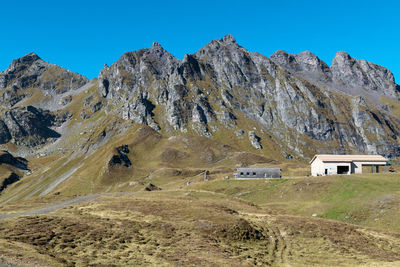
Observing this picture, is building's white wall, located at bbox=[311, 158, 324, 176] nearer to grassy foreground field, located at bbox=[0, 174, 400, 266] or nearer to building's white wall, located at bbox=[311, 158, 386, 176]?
building's white wall, located at bbox=[311, 158, 386, 176]

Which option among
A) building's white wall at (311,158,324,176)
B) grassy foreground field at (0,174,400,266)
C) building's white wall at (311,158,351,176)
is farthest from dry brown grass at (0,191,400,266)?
building's white wall at (311,158,324,176)

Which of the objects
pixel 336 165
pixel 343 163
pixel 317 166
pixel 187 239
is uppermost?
pixel 343 163

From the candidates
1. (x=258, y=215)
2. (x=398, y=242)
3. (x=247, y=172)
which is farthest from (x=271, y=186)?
(x=398, y=242)

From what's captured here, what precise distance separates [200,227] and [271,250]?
36.8 ft

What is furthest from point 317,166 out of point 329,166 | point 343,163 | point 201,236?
point 201,236

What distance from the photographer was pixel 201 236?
43250 millimetres

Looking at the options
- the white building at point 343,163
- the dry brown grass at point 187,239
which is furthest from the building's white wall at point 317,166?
the dry brown grass at point 187,239

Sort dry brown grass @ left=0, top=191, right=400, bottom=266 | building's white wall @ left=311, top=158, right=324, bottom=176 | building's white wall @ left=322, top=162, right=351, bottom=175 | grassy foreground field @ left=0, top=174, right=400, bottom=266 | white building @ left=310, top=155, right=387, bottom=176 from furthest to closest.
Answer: building's white wall @ left=311, top=158, right=324, bottom=176 < white building @ left=310, top=155, right=387, bottom=176 < building's white wall @ left=322, top=162, right=351, bottom=175 < dry brown grass @ left=0, top=191, right=400, bottom=266 < grassy foreground field @ left=0, top=174, right=400, bottom=266

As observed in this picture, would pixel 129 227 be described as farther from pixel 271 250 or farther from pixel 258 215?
pixel 258 215

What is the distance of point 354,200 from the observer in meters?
69.1

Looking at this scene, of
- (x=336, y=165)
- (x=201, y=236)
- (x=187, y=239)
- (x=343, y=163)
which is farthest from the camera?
(x=336, y=165)

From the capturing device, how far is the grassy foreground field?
110ft

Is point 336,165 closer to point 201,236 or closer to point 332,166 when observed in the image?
point 332,166

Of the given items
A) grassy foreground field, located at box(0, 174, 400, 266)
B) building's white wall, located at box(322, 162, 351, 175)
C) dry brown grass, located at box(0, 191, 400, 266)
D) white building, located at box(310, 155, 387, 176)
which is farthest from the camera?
white building, located at box(310, 155, 387, 176)
